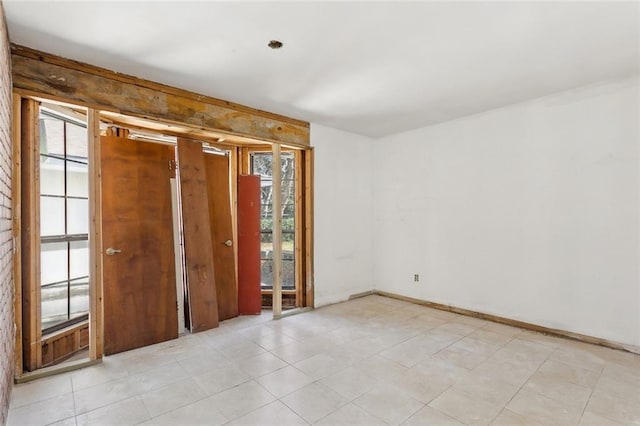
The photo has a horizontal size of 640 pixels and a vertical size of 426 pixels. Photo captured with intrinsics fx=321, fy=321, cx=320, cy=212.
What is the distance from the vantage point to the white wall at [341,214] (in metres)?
4.69

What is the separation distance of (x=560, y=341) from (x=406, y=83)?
10.1 ft

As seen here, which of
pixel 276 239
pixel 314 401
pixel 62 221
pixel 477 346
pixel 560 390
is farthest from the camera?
pixel 276 239

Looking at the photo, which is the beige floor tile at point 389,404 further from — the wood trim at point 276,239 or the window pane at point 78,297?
the window pane at point 78,297

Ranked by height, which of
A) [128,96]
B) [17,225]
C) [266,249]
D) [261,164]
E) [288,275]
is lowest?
[288,275]

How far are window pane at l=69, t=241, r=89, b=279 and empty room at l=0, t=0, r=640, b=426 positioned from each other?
0.14 feet

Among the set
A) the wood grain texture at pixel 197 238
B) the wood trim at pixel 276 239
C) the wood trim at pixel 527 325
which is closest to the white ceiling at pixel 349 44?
the wood grain texture at pixel 197 238

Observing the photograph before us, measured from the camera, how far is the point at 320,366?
281cm

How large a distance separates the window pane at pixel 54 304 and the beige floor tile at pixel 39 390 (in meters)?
0.77


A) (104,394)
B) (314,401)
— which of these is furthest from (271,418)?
(104,394)

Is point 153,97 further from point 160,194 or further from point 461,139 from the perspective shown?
point 461,139

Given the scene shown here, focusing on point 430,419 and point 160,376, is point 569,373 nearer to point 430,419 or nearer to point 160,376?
point 430,419

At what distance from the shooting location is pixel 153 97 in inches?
124

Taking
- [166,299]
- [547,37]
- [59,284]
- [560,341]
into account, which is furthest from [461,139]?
[59,284]

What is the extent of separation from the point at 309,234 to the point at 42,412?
3129mm
